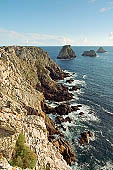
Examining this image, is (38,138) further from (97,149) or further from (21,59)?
(21,59)

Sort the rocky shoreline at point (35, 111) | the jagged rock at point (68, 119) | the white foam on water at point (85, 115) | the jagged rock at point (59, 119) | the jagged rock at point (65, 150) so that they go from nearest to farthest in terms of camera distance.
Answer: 1. the rocky shoreline at point (35, 111)
2. the jagged rock at point (65, 150)
3. the jagged rock at point (59, 119)
4. the jagged rock at point (68, 119)
5. the white foam on water at point (85, 115)

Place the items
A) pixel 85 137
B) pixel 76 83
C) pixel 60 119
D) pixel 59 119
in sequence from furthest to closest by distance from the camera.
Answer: pixel 76 83 < pixel 60 119 < pixel 59 119 < pixel 85 137

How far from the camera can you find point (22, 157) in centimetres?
3086

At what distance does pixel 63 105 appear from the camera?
75.8 m

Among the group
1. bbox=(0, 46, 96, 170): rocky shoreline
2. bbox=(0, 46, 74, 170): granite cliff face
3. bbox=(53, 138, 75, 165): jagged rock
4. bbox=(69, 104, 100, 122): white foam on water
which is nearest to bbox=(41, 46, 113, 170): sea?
bbox=(69, 104, 100, 122): white foam on water

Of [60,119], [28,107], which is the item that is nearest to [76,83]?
[60,119]

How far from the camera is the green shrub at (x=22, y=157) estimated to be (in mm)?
29370

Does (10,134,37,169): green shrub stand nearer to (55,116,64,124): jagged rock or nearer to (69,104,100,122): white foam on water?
(55,116,64,124): jagged rock

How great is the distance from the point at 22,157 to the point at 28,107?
29257 millimetres

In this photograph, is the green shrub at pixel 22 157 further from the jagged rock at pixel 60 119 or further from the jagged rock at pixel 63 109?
the jagged rock at pixel 63 109

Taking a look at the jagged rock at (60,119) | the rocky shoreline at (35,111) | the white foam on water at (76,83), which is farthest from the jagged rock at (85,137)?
the white foam on water at (76,83)

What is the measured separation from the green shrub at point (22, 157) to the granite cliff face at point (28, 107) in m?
1.02

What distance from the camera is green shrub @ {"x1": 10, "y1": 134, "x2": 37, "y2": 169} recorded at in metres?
29.4

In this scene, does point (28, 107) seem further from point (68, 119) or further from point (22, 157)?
point (22, 157)
